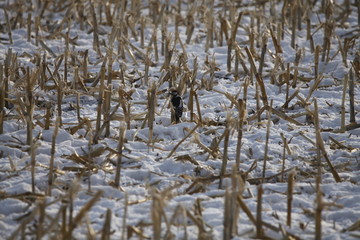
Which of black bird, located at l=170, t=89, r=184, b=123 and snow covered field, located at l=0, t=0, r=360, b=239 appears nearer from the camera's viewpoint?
snow covered field, located at l=0, t=0, r=360, b=239

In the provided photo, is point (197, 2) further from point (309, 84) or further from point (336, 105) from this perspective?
point (336, 105)

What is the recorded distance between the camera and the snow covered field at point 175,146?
3.27m

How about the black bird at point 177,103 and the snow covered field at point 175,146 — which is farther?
the black bird at point 177,103

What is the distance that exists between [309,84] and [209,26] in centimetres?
174

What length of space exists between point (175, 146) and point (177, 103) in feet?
2.40

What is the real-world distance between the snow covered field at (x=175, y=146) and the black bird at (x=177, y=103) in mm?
129

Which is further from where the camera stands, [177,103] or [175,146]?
[177,103]

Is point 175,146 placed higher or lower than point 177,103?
lower

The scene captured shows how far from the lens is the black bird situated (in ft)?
16.3

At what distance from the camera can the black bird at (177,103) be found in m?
4.98

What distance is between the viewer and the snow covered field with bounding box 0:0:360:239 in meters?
3.27

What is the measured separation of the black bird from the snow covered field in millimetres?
129

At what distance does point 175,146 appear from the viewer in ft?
14.3

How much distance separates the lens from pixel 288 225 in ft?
11.1
